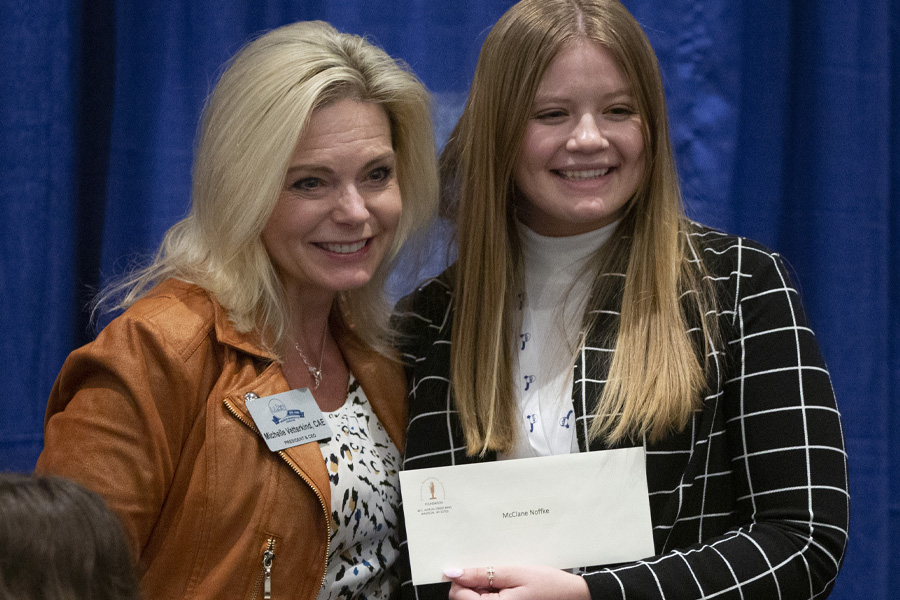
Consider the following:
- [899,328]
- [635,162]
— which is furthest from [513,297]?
[899,328]

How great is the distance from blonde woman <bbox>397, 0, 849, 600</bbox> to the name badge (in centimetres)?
19

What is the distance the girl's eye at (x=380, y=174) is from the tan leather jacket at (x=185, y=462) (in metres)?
0.41

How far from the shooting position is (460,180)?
6.30 ft

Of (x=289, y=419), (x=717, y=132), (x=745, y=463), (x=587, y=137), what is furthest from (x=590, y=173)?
(x=717, y=132)

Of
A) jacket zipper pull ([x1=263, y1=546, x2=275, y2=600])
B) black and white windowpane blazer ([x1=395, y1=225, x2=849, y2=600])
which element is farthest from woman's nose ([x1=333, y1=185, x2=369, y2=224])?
jacket zipper pull ([x1=263, y1=546, x2=275, y2=600])

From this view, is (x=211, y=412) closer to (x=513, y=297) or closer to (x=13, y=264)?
(x=513, y=297)

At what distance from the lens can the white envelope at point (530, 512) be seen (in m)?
1.56

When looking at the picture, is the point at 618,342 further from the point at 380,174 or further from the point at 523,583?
the point at 380,174

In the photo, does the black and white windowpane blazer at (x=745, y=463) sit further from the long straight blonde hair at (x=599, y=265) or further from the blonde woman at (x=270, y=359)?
the blonde woman at (x=270, y=359)

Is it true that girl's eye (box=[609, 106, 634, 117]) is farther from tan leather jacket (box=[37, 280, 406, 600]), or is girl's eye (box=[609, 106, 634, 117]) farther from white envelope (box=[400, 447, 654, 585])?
tan leather jacket (box=[37, 280, 406, 600])

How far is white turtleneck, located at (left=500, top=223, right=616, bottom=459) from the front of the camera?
65.0 inches

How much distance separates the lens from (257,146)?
1.67 meters

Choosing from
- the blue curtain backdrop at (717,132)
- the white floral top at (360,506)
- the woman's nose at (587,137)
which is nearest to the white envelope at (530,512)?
the white floral top at (360,506)

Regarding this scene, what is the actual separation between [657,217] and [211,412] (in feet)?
2.71
